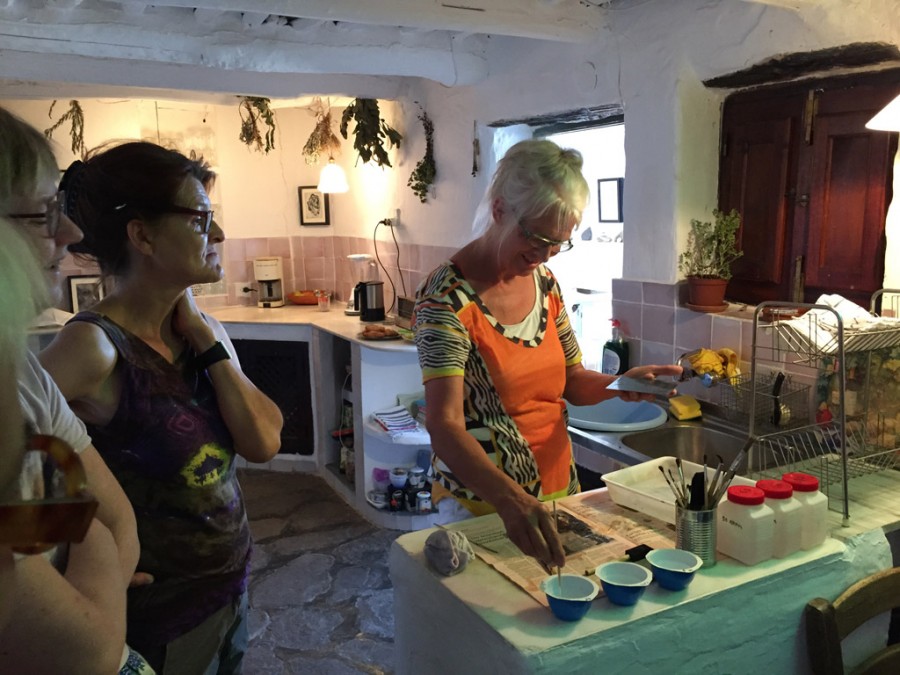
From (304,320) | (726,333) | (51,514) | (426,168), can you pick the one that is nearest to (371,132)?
(426,168)

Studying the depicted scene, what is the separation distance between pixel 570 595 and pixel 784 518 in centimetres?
42

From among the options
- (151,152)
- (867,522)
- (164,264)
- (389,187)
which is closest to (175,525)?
(164,264)

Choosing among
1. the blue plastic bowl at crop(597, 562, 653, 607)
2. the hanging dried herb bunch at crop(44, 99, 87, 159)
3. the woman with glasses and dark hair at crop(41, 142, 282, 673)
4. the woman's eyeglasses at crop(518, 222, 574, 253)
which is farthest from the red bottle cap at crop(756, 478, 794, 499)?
the hanging dried herb bunch at crop(44, 99, 87, 159)

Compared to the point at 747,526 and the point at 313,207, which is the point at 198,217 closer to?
the point at 747,526

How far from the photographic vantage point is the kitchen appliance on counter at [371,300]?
12.9 feet

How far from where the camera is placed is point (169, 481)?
3.79 feet

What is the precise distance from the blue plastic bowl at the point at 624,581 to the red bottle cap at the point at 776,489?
11.1 inches

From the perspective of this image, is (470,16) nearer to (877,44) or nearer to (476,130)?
(476,130)

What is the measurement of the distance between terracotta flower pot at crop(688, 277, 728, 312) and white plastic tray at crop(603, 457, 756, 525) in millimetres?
844

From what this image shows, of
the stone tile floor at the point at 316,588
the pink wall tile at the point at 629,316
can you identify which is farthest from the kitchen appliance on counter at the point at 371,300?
the pink wall tile at the point at 629,316

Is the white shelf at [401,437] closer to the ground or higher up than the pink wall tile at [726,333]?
closer to the ground

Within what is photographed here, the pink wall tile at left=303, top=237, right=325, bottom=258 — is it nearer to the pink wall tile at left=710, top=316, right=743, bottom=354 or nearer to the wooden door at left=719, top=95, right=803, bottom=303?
the wooden door at left=719, top=95, right=803, bottom=303

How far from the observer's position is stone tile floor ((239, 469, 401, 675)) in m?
2.41

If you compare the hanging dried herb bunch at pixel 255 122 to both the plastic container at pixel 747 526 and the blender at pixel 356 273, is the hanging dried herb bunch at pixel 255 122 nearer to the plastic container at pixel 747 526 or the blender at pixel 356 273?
the blender at pixel 356 273
